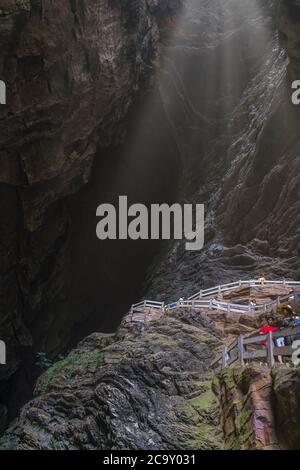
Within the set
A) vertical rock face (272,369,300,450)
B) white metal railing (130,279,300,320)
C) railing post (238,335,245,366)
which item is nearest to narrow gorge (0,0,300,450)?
vertical rock face (272,369,300,450)

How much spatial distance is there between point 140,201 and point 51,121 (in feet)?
49.8

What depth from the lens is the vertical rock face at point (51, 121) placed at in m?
18.2

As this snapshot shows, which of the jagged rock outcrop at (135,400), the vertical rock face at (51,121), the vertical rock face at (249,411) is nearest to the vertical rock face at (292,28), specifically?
the vertical rock face at (51,121)

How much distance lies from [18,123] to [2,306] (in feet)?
34.2

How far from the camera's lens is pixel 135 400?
31.2 feet

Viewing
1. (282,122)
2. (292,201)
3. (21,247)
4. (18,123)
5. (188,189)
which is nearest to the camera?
(18,123)

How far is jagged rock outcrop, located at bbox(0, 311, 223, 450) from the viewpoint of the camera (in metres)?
8.34

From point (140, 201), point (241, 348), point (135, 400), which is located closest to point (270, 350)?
point (241, 348)

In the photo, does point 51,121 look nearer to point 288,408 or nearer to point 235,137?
point 235,137

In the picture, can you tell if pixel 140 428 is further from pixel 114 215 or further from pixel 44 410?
pixel 114 215

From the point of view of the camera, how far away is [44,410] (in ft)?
36.0

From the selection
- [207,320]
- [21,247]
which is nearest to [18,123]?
[21,247]

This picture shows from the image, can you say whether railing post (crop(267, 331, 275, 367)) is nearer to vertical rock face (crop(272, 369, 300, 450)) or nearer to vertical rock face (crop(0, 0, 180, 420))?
vertical rock face (crop(272, 369, 300, 450))

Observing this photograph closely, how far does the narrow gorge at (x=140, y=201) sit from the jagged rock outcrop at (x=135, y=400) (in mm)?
46
